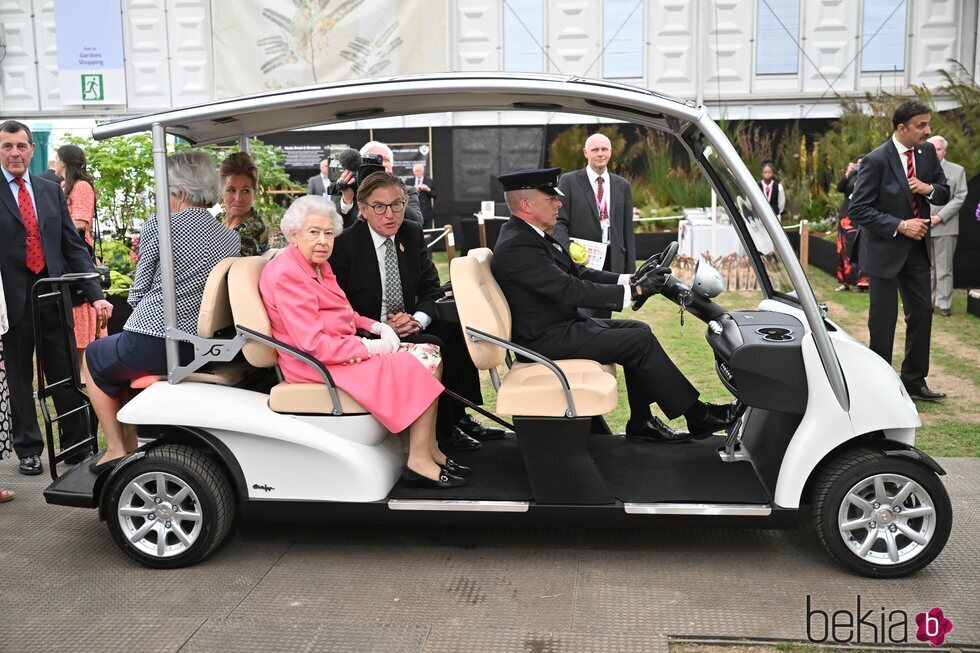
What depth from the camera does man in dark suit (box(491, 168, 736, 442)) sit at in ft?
13.9

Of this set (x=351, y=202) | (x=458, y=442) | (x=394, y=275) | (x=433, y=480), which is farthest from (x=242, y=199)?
(x=433, y=480)

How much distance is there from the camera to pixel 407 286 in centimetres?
488

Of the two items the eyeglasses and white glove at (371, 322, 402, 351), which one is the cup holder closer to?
white glove at (371, 322, 402, 351)

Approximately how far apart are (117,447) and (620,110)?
276cm

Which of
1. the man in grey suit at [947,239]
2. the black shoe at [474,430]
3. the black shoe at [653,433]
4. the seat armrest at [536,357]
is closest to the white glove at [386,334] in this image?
the seat armrest at [536,357]

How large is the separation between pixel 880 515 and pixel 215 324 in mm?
2800

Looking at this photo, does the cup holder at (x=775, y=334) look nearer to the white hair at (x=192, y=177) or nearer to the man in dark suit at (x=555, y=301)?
the man in dark suit at (x=555, y=301)

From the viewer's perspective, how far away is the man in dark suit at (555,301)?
425 centimetres

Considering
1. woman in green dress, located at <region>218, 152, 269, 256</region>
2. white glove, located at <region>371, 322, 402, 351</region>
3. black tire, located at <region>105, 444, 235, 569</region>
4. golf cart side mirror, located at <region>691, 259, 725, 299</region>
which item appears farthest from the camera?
woman in green dress, located at <region>218, 152, 269, 256</region>

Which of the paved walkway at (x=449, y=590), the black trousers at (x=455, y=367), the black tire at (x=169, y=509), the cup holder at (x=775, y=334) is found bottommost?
the paved walkway at (x=449, y=590)

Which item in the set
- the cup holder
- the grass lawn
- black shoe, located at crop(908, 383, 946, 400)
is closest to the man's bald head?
the grass lawn

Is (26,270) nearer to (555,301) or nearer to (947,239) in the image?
(555,301)

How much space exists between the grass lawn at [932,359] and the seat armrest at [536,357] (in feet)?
3.60

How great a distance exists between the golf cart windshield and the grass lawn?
65 centimetres
